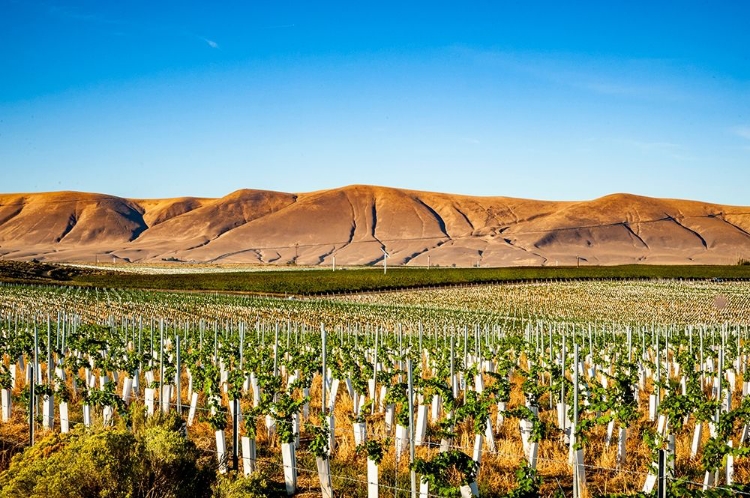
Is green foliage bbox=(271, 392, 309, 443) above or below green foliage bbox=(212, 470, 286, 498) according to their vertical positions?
above

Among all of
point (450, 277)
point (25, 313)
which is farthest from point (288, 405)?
point (450, 277)

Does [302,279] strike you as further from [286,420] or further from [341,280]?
[286,420]

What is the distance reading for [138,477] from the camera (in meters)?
7.45

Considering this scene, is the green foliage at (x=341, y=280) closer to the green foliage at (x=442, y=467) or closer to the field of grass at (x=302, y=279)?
the field of grass at (x=302, y=279)

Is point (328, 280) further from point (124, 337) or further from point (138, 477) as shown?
point (138, 477)

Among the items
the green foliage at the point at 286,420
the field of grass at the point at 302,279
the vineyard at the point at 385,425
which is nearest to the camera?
the vineyard at the point at 385,425

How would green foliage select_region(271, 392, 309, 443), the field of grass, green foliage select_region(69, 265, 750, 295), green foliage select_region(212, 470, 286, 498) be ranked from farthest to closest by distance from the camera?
green foliage select_region(69, 265, 750, 295), the field of grass, green foliage select_region(271, 392, 309, 443), green foliage select_region(212, 470, 286, 498)

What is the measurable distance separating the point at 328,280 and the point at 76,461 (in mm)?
65159

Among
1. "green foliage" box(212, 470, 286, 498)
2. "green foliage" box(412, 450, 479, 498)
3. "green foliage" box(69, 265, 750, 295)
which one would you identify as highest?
"green foliage" box(412, 450, 479, 498)

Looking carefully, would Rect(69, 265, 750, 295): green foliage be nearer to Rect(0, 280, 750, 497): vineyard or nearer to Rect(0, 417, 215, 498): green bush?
Rect(0, 280, 750, 497): vineyard

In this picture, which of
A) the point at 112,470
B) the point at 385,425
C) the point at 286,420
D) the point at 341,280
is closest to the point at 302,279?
the point at 341,280

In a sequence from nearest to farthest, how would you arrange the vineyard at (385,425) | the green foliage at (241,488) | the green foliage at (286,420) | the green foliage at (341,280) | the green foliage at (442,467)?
the green foliage at (241,488) < the green foliage at (442,467) < the vineyard at (385,425) < the green foliage at (286,420) < the green foliage at (341,280)

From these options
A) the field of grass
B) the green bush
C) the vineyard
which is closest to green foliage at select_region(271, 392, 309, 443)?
the vineyard

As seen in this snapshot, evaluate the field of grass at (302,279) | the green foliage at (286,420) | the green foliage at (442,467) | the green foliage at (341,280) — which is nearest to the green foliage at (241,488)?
the green foliage at (286,420)
